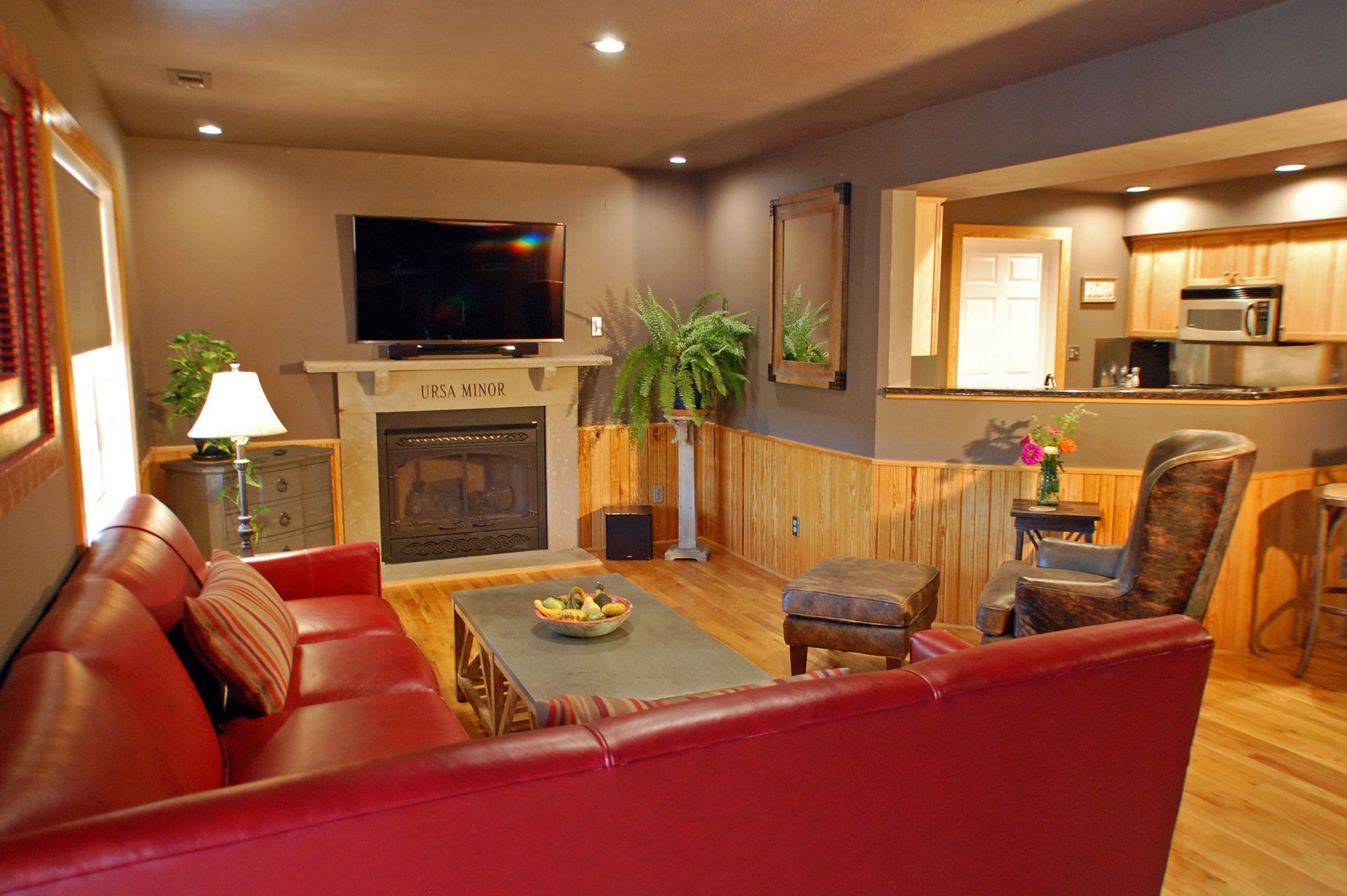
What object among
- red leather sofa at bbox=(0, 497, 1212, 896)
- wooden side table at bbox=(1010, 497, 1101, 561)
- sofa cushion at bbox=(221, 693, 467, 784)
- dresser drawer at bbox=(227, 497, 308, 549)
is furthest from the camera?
dresser drawer at bbox=(227, 497, 308, 549)

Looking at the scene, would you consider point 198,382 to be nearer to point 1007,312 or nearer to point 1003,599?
point 1003,599

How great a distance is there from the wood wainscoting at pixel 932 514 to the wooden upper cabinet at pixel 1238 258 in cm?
233

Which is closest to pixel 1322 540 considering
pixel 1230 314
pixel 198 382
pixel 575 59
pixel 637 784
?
pixel 1230 314

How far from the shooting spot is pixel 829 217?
512cm

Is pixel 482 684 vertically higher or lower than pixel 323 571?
lower

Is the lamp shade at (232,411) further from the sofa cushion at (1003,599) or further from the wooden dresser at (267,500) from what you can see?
the sofa cushion at (1003,599)

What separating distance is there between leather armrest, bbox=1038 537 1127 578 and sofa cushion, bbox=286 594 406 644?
2.50m

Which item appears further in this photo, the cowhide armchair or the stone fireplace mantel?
the stone fireplace mantel

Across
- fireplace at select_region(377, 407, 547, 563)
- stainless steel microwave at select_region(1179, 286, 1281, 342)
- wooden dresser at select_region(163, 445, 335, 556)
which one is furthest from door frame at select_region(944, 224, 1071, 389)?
wooden dresser at select_region(163, 445, 335, 556)

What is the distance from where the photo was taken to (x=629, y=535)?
6102 millimetres

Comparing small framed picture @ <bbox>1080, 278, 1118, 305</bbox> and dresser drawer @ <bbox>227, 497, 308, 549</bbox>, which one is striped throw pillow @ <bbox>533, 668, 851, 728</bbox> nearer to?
dresser drawer @ <bbox>227, 497, 308, 549</bbox>

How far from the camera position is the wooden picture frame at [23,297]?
1.91 m

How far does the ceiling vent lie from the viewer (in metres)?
3.80

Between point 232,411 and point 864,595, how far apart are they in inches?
99.4
